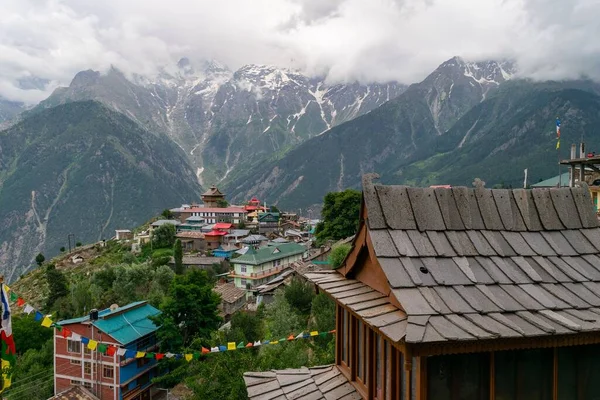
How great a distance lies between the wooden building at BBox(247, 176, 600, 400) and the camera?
19.1 ft

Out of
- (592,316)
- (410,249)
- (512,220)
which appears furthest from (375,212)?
(592,316)

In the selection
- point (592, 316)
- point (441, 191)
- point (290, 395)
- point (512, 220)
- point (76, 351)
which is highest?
point (441, 191)

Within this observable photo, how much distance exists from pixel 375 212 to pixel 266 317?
36867 millimetres

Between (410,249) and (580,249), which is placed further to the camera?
(580,249)

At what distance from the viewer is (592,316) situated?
6.20 meters

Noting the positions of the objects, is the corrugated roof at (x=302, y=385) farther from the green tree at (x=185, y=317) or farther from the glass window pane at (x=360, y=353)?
the green tree at (x=185, y=317)

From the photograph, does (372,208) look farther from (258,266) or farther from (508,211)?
(258,266)

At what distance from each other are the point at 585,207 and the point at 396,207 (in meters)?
3.85

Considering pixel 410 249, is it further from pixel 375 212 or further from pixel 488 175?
pixel 488 175

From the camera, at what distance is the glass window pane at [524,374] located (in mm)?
Answer: 6129

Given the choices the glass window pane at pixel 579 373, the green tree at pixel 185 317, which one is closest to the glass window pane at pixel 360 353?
the glass window pane at pixel 579 373

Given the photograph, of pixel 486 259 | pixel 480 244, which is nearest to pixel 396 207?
pixel 480 244

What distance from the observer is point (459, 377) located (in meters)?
5.98

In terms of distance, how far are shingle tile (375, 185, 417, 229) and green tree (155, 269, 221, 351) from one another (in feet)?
108
